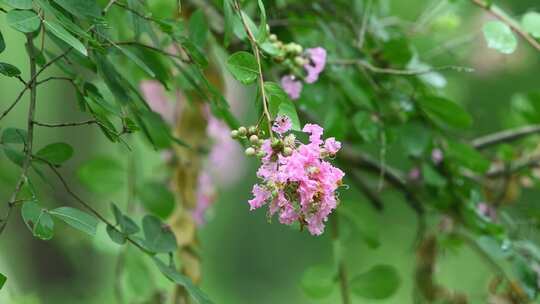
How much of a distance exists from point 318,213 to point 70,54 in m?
0.34

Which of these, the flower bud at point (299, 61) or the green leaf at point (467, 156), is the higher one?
the flower bud at point (299, 61)

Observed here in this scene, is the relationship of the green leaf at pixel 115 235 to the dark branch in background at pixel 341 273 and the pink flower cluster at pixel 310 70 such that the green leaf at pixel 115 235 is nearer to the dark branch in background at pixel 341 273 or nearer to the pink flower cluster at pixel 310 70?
the pink flower cluster at pixel 310 70

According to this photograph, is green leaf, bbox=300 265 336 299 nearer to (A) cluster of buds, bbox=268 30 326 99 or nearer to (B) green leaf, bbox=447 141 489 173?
(B) green leaf, bbox=447 141 489 173

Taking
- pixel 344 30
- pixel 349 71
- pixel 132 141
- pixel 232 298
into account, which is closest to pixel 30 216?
pixel 349 71

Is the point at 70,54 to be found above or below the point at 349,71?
above

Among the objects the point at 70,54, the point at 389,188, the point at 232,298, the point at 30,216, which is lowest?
the point at 232,298

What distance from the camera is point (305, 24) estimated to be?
1192 millimetres

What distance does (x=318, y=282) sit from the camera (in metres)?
1.41

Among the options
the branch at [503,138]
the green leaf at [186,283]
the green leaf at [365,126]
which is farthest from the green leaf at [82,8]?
the branch at [503,138]

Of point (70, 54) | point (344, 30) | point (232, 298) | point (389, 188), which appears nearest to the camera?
point (70, 54)

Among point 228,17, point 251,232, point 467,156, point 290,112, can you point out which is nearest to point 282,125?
point 290,112

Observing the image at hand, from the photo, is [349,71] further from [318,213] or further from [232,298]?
[232,298]

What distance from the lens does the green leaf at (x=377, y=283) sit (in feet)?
4.43

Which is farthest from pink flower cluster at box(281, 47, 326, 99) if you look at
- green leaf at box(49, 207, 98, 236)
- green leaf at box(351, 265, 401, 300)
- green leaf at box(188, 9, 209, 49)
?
green leaf at box(351, 265, 401, 300)
